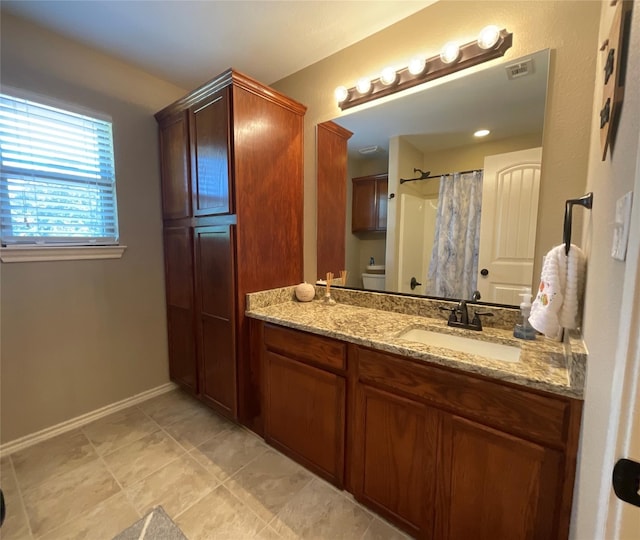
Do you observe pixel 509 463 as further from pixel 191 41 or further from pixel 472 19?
pixel 191 41

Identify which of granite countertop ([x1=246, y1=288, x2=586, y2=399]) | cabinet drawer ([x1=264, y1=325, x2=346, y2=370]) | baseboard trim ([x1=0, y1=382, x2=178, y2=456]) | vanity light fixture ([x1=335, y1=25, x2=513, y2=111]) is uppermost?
vanity light fixture ([x1=335, y1=25, x2=513, y2=111])

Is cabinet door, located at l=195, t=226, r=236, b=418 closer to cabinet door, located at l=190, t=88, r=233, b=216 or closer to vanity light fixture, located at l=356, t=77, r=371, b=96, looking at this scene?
cabinet door, located at l=190, t=88, r=233, b=216

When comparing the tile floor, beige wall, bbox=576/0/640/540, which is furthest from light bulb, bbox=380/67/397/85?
the tile floor

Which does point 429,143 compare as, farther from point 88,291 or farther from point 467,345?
point 88,291

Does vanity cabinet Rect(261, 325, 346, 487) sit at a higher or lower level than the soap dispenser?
lower

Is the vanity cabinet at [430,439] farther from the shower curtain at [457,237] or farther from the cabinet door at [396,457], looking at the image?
the shower curtain at [457,237]

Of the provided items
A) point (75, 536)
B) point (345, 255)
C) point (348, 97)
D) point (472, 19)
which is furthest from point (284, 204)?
point (75, 536)

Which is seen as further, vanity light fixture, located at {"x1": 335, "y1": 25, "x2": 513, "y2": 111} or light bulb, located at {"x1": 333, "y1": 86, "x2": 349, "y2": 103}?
light bulb, located at {"x1": 333, "y1": 86, "x2": 349, "y2": 103}

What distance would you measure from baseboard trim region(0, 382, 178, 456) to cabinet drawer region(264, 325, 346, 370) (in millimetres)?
1384

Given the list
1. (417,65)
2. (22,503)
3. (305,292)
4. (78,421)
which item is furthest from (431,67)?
(78,421)

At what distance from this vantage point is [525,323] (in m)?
1.29

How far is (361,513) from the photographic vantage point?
1.38 metres

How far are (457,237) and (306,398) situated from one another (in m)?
1.18

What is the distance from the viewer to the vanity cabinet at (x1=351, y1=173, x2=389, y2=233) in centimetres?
179
